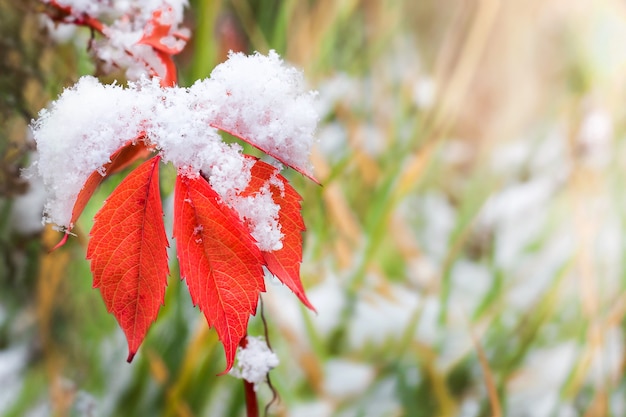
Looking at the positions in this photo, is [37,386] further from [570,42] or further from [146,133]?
[570,42]

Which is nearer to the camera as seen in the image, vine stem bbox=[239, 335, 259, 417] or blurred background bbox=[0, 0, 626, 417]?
vine stem bbox=[239, 335, 259, 417]

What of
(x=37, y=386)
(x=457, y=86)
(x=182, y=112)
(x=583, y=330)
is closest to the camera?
(x=182, y=112)

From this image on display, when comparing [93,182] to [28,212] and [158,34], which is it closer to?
[158,34]

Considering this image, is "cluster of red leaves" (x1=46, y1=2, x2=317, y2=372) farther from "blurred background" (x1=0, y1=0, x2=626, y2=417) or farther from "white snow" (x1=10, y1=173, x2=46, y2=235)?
"white snow" (x1=10, y1=173, x2=46, y2=235)

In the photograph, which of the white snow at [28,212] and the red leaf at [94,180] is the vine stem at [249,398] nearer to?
the red leaf at [94,180]

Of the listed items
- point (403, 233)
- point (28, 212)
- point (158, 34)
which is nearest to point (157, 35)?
point (158, 34)

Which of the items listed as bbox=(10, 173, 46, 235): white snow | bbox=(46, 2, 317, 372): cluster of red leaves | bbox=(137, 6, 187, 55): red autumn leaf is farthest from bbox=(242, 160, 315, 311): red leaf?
bbox=(10, 173, 46, 235): white snow

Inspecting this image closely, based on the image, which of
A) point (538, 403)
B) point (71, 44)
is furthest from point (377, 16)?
point (538, 403)

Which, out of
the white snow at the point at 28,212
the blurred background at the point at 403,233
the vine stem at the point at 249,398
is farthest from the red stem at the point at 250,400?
the white snow at the point at 28,212
